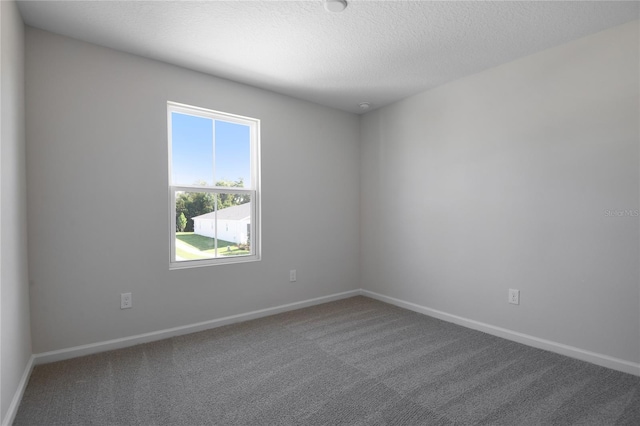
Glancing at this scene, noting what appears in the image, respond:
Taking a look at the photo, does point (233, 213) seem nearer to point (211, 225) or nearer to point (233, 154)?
point (211, 225)

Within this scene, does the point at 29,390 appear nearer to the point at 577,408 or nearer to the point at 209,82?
the point at 209,82

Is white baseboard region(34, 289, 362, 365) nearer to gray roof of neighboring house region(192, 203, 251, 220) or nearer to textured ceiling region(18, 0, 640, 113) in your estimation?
gray roof of neighboring house region(192, 203, 251, 220)

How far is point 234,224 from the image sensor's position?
3.36m

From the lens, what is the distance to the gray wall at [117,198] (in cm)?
237

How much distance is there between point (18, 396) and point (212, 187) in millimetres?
1957

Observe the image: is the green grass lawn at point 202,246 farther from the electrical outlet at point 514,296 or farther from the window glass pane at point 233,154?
the electrical outlet at point 514,296

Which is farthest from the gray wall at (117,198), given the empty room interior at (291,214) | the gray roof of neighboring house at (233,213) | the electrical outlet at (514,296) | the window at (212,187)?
the electrical outlet at (514,296)

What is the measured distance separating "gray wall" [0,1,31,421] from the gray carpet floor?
25 cm

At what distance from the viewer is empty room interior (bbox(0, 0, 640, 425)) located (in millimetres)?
2002

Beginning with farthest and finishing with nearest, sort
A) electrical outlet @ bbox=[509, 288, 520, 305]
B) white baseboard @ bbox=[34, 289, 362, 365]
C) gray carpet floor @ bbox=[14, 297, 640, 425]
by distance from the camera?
electrical outlet @ bbox=[509, 288, 520, 305]
white baseboard @ bbox=[34, 289, 362, 365]
gray carpet floor @ bbox=[14, 297, 640, 425]

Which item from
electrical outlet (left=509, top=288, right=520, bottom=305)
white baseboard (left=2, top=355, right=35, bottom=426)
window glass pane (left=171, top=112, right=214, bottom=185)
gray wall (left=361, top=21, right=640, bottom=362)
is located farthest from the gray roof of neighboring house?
electrical outlet (left=509, top=288, right=520, bottom=305)

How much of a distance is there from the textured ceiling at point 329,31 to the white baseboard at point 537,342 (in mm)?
2300

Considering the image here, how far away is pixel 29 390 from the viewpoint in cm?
201

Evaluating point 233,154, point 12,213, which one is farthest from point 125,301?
point 233,154
